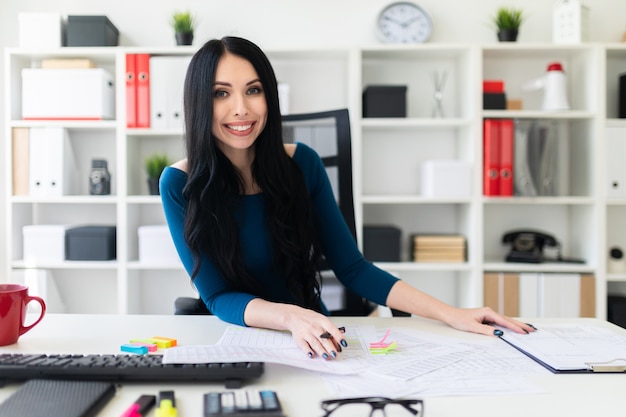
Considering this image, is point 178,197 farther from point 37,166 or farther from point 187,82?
point 37,166

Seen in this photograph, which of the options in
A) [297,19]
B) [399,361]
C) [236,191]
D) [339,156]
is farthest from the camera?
[297,19]

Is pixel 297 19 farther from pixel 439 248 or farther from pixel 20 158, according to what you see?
pixel 20 158

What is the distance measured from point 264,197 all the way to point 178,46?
1.69m

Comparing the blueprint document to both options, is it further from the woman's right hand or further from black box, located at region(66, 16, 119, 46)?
black box, located at region(66, 16, 119, 46)

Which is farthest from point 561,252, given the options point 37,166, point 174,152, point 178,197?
point 37,166

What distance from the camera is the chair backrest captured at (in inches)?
72.1

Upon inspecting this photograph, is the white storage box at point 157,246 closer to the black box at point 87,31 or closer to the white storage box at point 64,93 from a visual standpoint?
the white storage box at point 64,93

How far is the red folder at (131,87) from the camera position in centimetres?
293

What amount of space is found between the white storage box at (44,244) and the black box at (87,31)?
0.94 m

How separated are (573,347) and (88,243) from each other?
246 cm

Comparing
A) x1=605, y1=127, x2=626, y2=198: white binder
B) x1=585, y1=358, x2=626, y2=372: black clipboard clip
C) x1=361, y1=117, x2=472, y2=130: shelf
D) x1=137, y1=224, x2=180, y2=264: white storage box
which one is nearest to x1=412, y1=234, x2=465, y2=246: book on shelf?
x1=361, y1=117, x2=472, y2=130: shelf

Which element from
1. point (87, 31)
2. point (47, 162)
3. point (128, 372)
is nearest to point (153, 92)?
point (87, 31)

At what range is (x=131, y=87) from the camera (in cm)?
293

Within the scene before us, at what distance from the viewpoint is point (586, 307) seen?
285 centimetres
